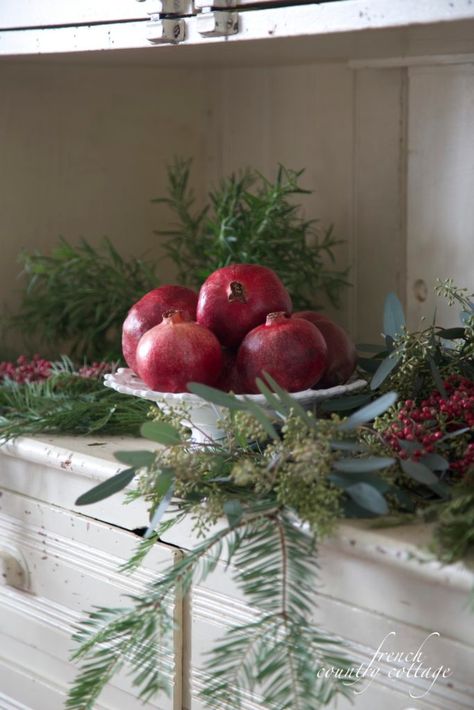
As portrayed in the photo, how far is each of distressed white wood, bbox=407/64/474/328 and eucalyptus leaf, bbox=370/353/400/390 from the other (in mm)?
336

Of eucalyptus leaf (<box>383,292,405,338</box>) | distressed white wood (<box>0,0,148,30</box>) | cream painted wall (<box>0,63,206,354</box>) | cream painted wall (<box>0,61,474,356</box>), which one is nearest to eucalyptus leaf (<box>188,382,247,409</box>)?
eucalyptus leaf (<box>383,292,405,338</box>)

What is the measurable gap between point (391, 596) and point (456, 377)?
21 centimetres

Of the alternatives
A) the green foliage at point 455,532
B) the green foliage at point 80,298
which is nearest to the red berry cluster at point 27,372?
the green foliage at point 80,298

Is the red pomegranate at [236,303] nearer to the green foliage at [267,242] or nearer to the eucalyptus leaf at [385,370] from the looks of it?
the eucalyptus leaf at [385,370]

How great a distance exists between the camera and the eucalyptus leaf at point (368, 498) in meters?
0.64

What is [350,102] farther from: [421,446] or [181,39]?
[421,446]

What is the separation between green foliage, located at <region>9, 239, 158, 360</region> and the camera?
1.21 meters

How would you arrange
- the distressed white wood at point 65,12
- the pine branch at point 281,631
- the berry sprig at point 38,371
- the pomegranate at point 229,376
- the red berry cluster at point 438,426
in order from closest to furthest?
1. the pine branch at point 281,631
2. the red berry cluster at point 438,426
3. the pomegranate at point 229,376
4. the distressed white wood at point 65,12
5. the berry sprig at point 38,371

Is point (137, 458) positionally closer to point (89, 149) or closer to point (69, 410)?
point (69, 410)

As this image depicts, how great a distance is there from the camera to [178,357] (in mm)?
789

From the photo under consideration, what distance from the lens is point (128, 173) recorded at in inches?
54.5

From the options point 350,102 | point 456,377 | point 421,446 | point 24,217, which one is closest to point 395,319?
point 456,377

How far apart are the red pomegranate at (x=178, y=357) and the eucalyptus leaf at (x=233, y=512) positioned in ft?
0.48

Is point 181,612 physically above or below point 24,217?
below
